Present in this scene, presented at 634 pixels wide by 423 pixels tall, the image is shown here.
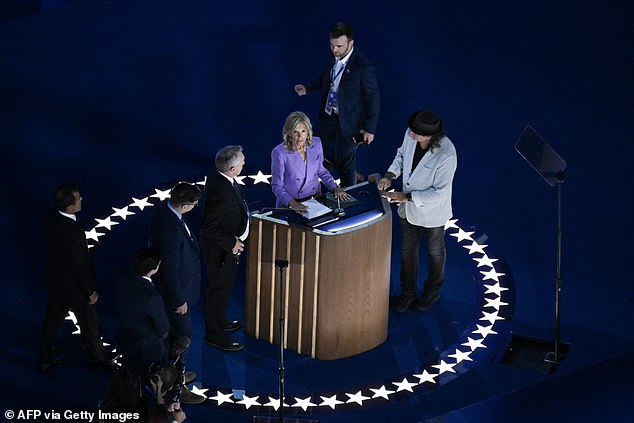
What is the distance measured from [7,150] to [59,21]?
6.91ft

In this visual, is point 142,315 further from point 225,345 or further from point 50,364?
point 225,345

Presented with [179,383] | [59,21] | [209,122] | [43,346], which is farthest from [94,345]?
[59,21]

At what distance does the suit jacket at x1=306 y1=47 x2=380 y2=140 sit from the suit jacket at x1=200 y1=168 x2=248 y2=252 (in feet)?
6.52

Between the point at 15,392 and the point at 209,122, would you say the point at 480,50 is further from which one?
the point at 15,392

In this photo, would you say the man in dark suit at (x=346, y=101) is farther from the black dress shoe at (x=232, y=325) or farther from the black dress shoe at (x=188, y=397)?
the black dress shoe at (x=188, y=397)

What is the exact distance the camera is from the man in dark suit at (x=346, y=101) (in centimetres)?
1102

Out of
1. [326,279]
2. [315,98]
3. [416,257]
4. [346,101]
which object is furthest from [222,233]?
[315,98]

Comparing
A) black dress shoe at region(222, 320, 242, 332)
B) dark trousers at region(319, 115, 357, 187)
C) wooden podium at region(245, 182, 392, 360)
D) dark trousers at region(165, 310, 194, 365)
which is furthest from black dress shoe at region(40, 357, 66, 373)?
dark trousers at region(319, 115, 357, 187)

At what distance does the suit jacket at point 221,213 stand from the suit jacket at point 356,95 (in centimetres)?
199

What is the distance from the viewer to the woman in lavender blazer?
9664 millimetres

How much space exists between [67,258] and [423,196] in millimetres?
2613

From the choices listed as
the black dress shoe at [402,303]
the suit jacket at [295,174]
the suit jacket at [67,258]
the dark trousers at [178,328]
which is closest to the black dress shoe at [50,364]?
the suit jacket at [67,258]

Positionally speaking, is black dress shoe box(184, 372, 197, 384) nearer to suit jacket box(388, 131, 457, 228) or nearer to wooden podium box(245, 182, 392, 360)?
wooden podium box(245, 182, 392, 360)

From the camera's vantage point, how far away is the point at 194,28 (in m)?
14.4
